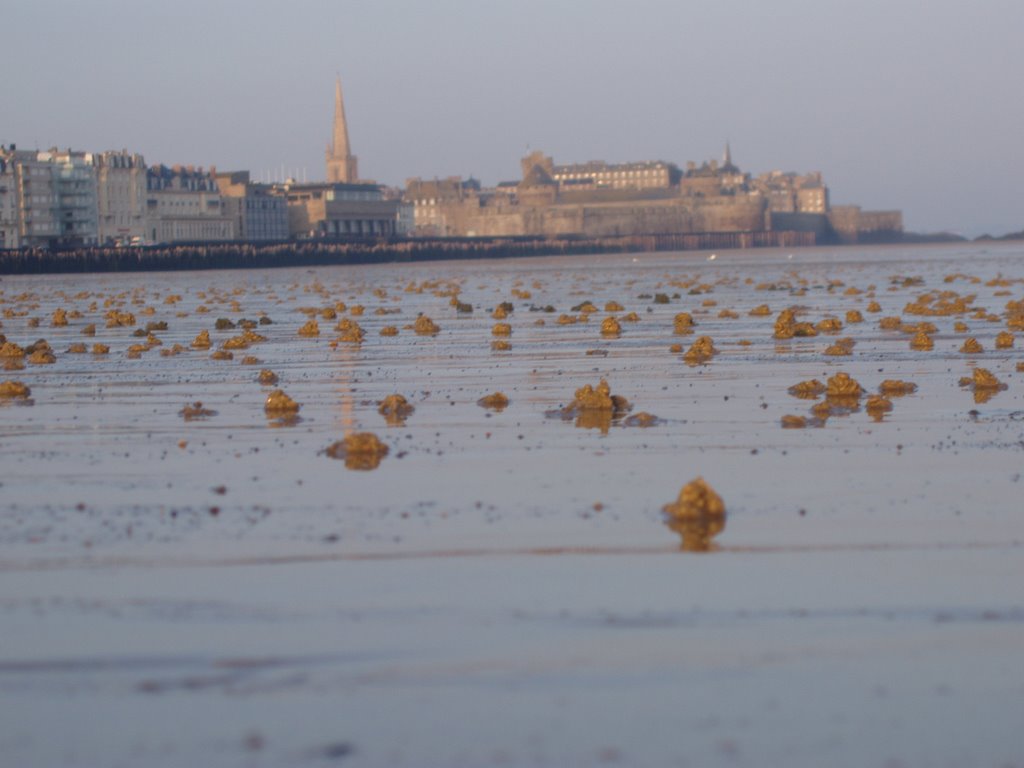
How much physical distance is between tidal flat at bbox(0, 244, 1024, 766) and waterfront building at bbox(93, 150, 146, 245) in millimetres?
168139

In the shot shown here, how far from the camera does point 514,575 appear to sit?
10.2 metres

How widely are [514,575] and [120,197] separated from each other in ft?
608

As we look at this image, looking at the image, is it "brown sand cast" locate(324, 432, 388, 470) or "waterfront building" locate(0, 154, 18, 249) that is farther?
"waterfront building" locate(0, 154, 18, 249)

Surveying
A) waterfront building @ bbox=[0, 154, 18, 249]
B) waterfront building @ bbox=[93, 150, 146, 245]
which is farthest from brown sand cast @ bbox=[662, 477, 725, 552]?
waterfront building @ bbox=[93, 150, 146, 245]

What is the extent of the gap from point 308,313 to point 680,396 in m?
29.0

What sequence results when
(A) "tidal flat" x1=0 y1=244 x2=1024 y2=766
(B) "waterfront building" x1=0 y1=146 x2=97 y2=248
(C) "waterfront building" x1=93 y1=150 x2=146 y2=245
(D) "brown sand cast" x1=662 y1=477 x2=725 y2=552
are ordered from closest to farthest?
1. (A) "tidal flat" x1=0 y1=244 x2=1024 y2=766
2. (D) "brown sand cast" x1=662 y1=477 x2=725 y2=552
3. (B) "waterfront building" x1=0 y1=146 x2=97 y2=248
4. (C) "waterfront building" x1=93 y1=150 x2=146 y2=245

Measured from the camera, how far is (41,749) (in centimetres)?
720

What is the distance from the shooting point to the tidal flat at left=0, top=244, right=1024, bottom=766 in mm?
7410

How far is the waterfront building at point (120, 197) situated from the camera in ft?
606

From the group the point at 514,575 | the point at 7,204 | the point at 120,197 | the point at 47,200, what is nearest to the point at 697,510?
the point at 514,575

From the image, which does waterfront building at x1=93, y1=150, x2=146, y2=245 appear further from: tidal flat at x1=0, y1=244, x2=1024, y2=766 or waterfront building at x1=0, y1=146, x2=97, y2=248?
tidal flat at x1=0, y1=244, x2=1024, y2=766

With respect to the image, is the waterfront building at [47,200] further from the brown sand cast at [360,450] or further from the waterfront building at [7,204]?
the brown sand cast at [360,450]

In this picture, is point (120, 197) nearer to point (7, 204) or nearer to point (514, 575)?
point (7, 204)

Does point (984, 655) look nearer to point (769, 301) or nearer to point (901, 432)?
point (901, 432)
